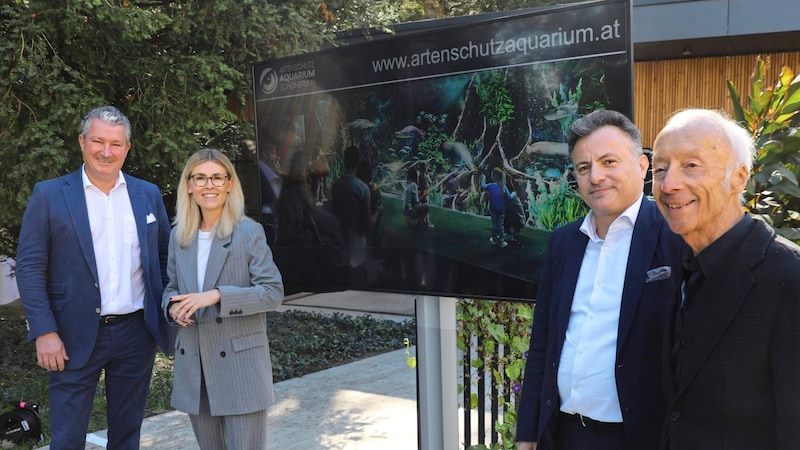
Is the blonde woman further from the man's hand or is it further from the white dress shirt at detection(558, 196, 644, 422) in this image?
the white dress shirt at detection(558, 196, 644, 422)

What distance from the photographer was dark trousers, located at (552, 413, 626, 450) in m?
2.25

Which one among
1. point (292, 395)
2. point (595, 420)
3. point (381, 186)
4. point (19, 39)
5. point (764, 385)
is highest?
point (19, 39)

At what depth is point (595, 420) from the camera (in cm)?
229

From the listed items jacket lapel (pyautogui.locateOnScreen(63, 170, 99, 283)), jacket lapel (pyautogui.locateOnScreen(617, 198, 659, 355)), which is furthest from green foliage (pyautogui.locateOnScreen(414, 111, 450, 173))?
jacket lapel (pyautogui.locateOnScreen(63, 170, 99, 283))

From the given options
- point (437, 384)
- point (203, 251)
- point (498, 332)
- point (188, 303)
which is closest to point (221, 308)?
point (188, 303)

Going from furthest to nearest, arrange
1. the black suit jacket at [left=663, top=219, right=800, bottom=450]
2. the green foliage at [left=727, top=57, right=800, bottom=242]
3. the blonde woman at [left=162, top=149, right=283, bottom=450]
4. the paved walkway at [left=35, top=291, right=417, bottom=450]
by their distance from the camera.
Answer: the paved walkway at [left=35, top=291, right=417, bottom=450]
the blonde woman at [left=162, top=149, right=283, bottom=450]
the green foliage at [left=727, top=57, right=800, bottom=242]
the black suit jacket at [left=663, top=219, right=800, bottom=450]

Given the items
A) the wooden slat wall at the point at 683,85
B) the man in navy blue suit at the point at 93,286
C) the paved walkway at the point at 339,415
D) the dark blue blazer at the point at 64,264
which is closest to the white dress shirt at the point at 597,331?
the man in navy blue suit at the point at 93,286

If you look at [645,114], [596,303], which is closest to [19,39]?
[596,303]

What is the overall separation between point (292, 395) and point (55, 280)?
3.29 metres

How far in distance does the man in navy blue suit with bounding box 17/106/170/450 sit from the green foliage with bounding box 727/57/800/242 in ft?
10.1

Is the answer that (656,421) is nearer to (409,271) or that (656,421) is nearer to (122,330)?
(409,271)

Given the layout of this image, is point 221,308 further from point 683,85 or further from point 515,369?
point 683,85

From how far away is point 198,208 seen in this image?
3.46 m

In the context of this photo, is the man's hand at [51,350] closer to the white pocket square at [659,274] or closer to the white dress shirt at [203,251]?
the white dress shirt at [203,251]
